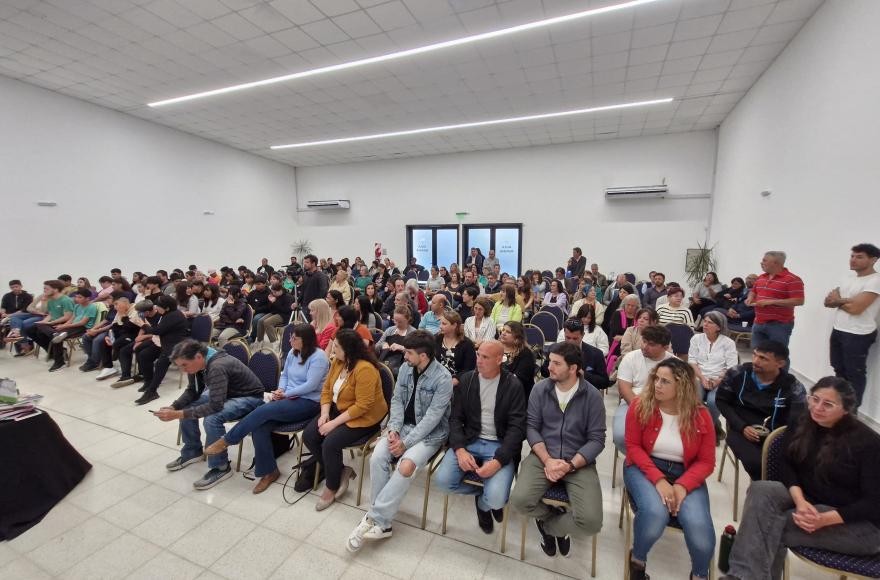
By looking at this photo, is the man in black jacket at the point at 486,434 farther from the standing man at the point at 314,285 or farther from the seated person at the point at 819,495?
the standing man at the point at 314,285

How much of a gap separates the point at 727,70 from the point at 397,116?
241 inches

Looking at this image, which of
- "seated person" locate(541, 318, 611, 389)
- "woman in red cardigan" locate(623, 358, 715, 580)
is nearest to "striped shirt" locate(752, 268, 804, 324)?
"seated person" locate(541, 318, 611, 389)

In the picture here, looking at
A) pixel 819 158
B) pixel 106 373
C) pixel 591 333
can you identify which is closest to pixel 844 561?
pixel 591 333

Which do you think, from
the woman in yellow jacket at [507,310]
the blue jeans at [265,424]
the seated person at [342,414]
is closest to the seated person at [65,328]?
the blue jeans at [265,424]

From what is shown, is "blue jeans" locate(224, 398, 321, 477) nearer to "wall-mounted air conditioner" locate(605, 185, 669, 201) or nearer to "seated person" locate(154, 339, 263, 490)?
"seated person" locate(154, 339, 263, 490)

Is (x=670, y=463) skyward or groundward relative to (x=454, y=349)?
groundward

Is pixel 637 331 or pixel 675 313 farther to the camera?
pixel 675 313

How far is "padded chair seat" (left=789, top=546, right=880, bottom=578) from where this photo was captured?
5.18ft

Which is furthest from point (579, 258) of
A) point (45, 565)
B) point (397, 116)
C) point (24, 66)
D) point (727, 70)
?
point (24, 66)

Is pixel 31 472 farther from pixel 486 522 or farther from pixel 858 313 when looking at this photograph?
pixel 858 313

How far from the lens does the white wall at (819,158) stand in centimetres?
353

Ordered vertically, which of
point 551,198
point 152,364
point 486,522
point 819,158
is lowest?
point 486,522

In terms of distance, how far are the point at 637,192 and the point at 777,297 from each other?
257 inches

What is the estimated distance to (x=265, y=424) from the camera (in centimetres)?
276
